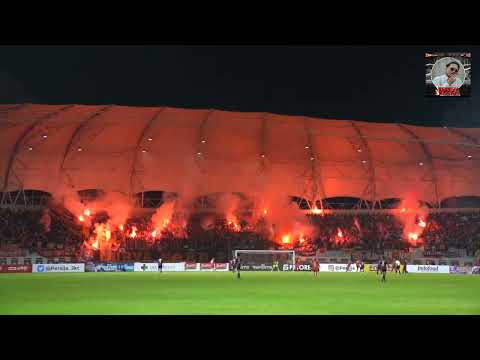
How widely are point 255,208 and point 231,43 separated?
4994 cm

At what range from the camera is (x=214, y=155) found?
2566 inches

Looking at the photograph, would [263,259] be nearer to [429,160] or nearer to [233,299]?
[429,160]

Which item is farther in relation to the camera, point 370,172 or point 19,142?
point 370,172

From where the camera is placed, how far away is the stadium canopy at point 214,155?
64375 mm

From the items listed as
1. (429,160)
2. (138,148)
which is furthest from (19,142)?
(429,160)

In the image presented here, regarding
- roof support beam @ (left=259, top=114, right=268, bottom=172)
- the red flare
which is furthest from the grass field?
the red flare

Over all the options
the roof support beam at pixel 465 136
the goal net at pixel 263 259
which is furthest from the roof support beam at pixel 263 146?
the roof support beam at pixel 465 136

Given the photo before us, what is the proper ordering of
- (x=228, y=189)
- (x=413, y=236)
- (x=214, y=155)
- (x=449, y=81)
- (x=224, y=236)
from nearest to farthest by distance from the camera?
1. (x=449, y=81)
2. (x=214, y=155)
3. (x=228, y=189)
4. (x=224, y=236)
5. (x=413, y=236)

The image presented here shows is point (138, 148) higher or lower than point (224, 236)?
higher

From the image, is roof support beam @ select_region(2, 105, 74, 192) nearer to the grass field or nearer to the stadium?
the stadium

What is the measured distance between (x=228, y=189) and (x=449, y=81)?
3436 cm
